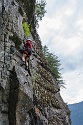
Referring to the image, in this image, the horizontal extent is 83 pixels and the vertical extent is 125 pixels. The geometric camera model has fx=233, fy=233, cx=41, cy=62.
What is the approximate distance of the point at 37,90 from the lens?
1689cm

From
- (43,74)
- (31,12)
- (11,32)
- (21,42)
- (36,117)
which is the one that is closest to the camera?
(36,117)

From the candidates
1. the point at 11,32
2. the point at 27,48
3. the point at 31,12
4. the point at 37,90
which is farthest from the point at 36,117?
the point at 31,12

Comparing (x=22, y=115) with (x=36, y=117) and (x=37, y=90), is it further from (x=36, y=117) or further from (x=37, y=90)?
(x=37, y=90)

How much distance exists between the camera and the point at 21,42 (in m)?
16.3

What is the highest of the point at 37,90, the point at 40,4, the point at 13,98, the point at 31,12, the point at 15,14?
the point at 40,4

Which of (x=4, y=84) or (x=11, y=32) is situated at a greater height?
(x=11, y=32)

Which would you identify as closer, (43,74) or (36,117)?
(36,117)

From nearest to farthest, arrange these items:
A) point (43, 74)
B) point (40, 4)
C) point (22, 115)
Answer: point (22, 115) → point (43, 74) → point (40, 4)

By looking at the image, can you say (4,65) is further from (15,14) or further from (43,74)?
(43,74)

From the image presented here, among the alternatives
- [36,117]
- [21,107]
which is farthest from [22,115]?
[36,117]

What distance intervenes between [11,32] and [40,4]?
22947mm

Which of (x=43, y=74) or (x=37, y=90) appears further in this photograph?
(x=43, y=74)

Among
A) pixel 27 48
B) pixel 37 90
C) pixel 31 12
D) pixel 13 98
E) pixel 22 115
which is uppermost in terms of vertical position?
pixel 31 12

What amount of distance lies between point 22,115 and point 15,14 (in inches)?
303
